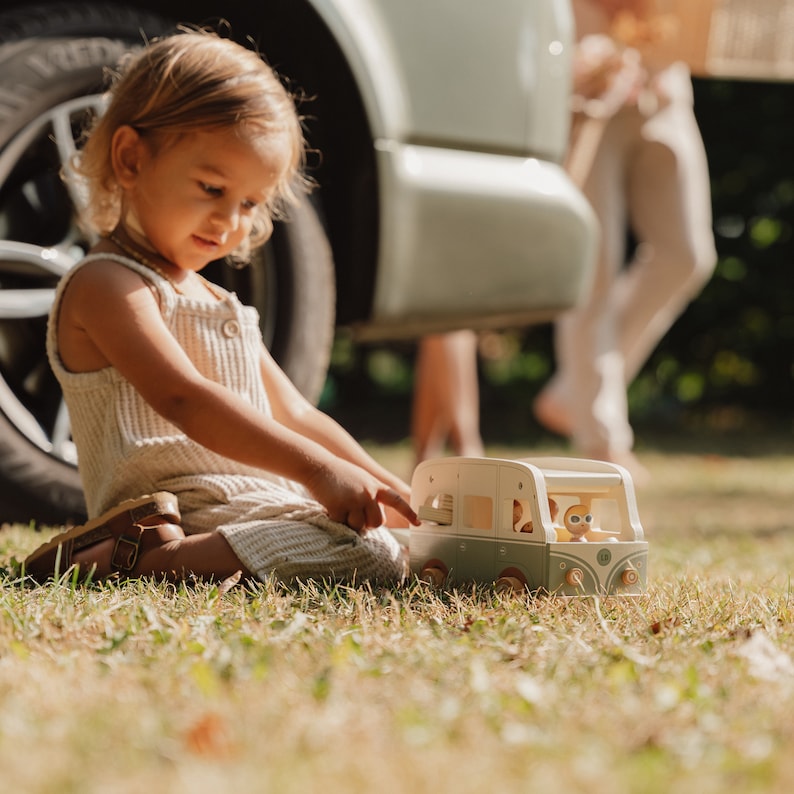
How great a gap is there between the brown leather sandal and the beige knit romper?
98mm

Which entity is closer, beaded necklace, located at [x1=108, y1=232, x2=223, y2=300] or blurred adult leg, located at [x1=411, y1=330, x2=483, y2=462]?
beaded necklace, located at [x1=108, y1=232, x2=223, y2=300]

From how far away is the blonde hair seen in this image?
255 cm

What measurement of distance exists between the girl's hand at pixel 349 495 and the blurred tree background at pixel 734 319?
653 cm

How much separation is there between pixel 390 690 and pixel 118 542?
37.9 inches

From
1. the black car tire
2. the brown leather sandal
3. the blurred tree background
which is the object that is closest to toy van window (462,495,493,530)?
A: the brown leather sandal

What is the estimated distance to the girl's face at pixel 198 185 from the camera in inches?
99.9

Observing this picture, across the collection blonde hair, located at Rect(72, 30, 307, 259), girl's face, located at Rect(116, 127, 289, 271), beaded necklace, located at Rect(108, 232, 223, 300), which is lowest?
beaded necklace, located at Rect(108, 232, 223, 300)

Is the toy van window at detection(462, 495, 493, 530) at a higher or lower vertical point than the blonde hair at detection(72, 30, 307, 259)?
lower

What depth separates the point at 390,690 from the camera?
1.58 m

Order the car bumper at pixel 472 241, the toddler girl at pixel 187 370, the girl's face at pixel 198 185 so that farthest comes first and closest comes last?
the car bumper at pixel 472 241
the girl's face at pixel 198 185
the toddler girl at pixel 187 370

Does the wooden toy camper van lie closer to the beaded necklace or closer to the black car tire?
the beaded necklace

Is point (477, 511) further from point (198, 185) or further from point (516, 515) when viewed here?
point (198, 185)

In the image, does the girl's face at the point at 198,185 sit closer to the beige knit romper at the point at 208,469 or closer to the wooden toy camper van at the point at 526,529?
the beige knit romper at the point at 208,469

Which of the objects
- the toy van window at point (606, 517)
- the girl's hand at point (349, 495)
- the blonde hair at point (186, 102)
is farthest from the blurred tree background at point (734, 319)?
the girl's hand at point (349, 495)
